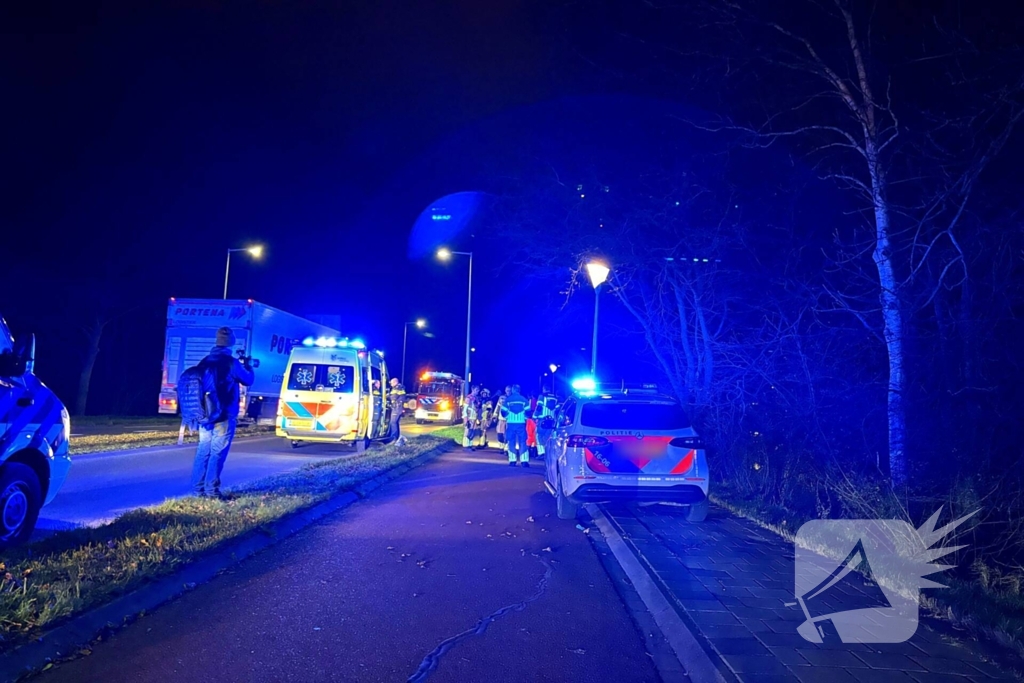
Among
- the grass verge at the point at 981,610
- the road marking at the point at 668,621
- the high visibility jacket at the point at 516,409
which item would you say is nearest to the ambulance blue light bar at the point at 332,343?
the high visibility jacket at the point at 516,409

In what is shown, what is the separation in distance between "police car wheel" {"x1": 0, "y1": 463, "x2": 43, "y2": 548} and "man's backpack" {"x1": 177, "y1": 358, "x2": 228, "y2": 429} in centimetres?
223

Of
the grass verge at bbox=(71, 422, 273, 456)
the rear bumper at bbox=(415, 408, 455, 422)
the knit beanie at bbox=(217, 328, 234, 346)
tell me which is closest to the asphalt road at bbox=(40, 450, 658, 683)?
the knit beanie at bbox=(217, 328, 234, 346)

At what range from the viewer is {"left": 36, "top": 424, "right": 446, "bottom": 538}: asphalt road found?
8.89 m

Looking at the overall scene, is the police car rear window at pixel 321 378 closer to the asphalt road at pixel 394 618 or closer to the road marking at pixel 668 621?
the asphalt road at pixel 394 618

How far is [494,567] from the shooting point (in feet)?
24.5

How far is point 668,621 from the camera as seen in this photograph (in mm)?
5809

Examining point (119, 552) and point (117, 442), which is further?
point (117, 442)

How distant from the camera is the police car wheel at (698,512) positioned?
9.60 meters

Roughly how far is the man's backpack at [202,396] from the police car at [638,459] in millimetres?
4348

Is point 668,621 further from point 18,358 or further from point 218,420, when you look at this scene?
point 218,420

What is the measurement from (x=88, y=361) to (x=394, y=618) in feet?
120

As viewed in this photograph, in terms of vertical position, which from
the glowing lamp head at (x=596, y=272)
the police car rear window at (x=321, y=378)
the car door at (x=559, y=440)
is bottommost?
the car door at (x=559, y=440)

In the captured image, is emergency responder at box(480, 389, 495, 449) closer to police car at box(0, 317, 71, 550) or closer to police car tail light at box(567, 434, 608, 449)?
police car tail light at box(567, 434, 608, 449)

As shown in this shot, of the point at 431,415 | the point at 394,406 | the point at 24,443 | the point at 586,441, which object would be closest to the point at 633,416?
the point at 586,441
